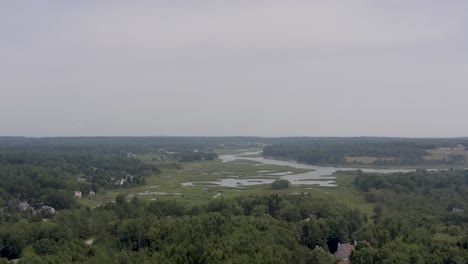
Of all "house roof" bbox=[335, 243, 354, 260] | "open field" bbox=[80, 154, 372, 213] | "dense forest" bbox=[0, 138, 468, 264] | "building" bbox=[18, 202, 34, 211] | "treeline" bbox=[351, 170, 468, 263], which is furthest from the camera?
A: "open field" bbox=[80, 154, 372, 213]

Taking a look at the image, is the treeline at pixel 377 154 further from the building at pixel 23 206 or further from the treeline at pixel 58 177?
the building at pixel 23 206

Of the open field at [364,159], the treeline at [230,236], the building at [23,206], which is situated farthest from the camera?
the open field at [364,159]

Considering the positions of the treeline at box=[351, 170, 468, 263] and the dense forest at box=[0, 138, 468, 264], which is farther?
the treeline at box=[351, 170, 468, 263]

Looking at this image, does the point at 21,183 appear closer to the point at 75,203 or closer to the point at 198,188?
the point at 75,203

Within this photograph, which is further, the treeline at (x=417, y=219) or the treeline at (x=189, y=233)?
the treeline at (x=417, y=219)

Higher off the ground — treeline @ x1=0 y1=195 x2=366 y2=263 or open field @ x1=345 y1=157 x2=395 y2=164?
open field @ x1=345 y1=157 x2=395 y2=164

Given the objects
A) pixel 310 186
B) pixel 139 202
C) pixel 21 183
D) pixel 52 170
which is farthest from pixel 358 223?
pixel 52 170

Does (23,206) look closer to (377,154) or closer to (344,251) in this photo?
(344,251)

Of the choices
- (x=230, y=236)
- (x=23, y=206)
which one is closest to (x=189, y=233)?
(x=230, y=236)

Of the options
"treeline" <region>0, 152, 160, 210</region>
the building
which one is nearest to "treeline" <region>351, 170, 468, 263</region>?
"treeline" <region>0, 152, 160, 210</region>

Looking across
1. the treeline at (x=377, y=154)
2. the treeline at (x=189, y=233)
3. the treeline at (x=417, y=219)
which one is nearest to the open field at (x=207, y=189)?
the treeline at (x=417, y=219)

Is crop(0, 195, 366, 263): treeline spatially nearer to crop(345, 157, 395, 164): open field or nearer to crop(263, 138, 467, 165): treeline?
crop(345, 157, 395, 164): open field
